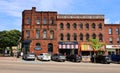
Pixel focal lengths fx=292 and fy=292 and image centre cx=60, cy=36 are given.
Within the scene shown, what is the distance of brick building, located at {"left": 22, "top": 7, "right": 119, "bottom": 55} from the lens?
251 ft

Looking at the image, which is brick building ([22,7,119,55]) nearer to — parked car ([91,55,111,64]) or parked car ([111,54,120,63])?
parked car ([111,54,120,63])

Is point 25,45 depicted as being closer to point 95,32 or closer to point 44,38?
point 44,38

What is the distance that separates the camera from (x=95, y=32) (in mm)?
77438

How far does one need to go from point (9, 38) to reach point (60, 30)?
32.3m

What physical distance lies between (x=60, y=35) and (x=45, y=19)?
19.0 feet

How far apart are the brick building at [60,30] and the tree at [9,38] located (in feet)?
83.8

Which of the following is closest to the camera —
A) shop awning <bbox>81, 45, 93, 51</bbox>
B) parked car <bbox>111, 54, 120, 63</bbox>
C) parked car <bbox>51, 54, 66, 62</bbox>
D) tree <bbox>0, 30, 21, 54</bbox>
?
parked car <bbox>111, 54, 120, 63</bbox>

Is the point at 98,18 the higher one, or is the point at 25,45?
the point at 98,18

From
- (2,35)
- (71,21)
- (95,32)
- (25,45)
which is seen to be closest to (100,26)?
(95,32)

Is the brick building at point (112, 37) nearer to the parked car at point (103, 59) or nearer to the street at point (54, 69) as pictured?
the parked car at point (103, 59)

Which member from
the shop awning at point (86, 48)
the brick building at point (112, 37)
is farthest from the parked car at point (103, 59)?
the brick building at point (112, 37)

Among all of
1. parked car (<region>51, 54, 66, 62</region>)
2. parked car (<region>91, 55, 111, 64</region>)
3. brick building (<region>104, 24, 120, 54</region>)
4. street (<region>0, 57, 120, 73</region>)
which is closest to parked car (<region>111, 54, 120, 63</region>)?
parked car (<region>91, 55, 111, 64</region>)

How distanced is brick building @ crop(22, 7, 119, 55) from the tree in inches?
1006

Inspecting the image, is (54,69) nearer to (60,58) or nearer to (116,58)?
(60,58)
